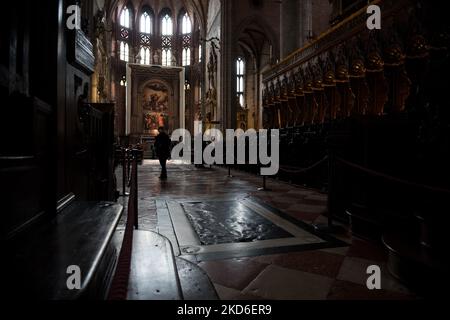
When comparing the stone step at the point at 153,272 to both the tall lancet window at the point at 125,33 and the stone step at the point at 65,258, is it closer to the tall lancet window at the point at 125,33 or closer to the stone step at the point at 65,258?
the stone step at the point at 65,258

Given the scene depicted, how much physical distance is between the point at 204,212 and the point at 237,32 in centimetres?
1780

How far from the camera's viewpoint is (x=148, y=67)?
106 ft

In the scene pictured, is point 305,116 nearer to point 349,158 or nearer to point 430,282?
point 349,158

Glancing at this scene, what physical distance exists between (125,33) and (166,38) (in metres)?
4.78

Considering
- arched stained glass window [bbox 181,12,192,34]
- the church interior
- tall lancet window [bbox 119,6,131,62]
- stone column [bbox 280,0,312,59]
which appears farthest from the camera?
arched stained glass window [bbox 181,12,192,34]

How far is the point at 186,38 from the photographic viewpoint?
118 feet

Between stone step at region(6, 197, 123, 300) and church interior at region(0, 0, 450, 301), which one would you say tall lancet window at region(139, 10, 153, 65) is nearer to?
church interior at region(0, 0, 450, 301)

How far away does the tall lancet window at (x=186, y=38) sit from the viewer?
35.9m

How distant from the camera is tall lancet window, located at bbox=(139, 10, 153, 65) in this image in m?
35.7

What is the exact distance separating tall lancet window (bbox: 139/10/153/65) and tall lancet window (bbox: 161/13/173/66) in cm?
143

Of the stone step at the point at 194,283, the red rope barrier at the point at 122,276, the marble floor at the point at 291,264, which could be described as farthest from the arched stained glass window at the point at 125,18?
the red rope barrier at the point at 122,276

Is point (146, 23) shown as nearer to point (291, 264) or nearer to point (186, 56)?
point (186, 56)

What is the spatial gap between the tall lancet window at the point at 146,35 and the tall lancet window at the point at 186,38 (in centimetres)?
388

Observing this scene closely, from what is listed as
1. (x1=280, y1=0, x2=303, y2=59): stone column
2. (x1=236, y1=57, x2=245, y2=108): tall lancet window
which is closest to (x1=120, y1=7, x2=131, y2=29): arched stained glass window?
(x1=236, y1=57, x2=245, y2=108): tall lancet window
